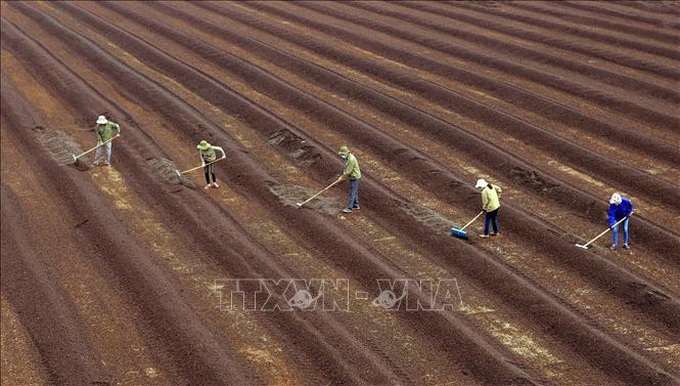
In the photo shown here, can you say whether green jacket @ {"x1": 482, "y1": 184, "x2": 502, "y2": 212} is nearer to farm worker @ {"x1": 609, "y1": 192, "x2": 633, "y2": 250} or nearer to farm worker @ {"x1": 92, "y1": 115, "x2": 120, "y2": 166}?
farm worker @ {"x1": 609, "y1": 192, "x2": 633, "y2": 250}

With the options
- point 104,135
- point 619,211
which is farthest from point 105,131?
point 619,211

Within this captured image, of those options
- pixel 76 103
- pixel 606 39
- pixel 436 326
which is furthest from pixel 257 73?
pixel 436 326

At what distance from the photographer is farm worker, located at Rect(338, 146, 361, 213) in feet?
62.8

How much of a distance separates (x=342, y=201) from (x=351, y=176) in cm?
149

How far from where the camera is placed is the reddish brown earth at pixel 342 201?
14.6 meters

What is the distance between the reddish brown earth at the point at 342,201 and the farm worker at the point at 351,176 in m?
0.45

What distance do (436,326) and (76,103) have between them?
55.6 ft

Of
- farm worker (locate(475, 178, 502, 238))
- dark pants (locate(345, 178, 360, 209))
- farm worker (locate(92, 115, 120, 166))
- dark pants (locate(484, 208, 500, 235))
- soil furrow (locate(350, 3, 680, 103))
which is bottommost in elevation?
farm worker (locate(92, 115, 120, 166))

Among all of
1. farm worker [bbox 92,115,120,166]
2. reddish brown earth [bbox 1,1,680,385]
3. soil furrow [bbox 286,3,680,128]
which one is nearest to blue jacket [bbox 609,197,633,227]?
reddish brown earth [bbox 1,1,680,385]

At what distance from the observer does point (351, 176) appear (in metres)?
19.4

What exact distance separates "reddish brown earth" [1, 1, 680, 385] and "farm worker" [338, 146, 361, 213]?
0.45 m

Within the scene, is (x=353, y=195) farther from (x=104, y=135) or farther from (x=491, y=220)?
(x=104, y=135)

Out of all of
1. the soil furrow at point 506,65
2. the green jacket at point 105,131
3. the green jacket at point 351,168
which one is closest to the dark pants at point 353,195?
the green jacket at point 351,168

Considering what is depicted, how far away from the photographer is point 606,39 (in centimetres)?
3209
